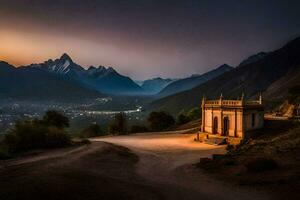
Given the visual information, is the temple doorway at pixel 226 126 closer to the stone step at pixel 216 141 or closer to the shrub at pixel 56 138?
the stone step at pixel 216 141

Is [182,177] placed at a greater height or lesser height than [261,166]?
lesser

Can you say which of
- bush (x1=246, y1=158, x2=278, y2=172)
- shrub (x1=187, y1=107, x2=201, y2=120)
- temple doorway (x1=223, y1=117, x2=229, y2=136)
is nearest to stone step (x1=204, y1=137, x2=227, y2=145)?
temple doorway (x1=223, y1=117, x2=229, y2=136)

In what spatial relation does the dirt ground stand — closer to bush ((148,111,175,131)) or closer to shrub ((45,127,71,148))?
shrub ((45,127,71,148))

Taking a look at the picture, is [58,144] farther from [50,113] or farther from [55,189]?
[50,113]

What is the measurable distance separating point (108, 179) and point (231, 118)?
33.8m

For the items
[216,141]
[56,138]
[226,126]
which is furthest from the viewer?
[226,126]

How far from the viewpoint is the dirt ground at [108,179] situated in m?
19.0

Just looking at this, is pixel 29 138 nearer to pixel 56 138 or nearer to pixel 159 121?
pixel 56 138

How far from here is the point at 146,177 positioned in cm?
2709

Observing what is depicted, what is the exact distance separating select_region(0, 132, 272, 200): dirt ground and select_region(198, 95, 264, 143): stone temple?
17759 millimetres

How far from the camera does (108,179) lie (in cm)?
2342

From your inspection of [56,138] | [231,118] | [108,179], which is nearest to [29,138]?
[56,138]

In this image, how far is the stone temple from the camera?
52.1m

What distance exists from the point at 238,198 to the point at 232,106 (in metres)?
33.2
